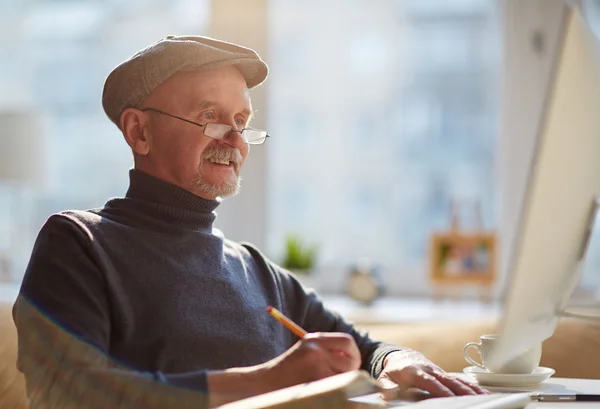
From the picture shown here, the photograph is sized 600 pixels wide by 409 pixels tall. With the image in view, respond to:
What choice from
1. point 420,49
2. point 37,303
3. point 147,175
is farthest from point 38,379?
point 420,49

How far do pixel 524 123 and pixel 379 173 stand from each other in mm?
584

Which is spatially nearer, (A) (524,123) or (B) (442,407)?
(B) (442,407)

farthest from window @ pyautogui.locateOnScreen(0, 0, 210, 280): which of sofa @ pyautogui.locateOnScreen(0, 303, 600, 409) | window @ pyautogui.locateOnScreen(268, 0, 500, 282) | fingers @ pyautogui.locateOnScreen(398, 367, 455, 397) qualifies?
fingers @ pyautogui.locateOnScreen(398, 367, 455, 397)

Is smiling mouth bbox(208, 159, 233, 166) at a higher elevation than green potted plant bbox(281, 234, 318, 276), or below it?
higher

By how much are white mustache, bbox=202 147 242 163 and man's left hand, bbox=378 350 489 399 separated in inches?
19.3

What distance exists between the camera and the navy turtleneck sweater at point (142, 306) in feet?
4.29

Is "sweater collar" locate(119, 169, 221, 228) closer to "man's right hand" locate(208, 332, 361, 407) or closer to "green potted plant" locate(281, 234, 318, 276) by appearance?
"man's right hand" locate(208, 332, 361, 407)

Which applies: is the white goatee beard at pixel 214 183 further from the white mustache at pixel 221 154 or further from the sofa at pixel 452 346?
the sofa at pixel 452 346

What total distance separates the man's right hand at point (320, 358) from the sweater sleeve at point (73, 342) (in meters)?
0.15

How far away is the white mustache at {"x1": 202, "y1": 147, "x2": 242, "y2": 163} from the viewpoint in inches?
66.1

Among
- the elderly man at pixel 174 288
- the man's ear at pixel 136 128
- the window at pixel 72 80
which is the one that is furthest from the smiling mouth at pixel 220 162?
the window at pixel 72 80

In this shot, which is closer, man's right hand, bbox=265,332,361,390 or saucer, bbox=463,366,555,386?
man's right hand, bbox=265,332,361,390

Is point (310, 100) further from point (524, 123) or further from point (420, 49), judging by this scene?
point (524, 123)

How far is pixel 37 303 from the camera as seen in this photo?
134 cm
